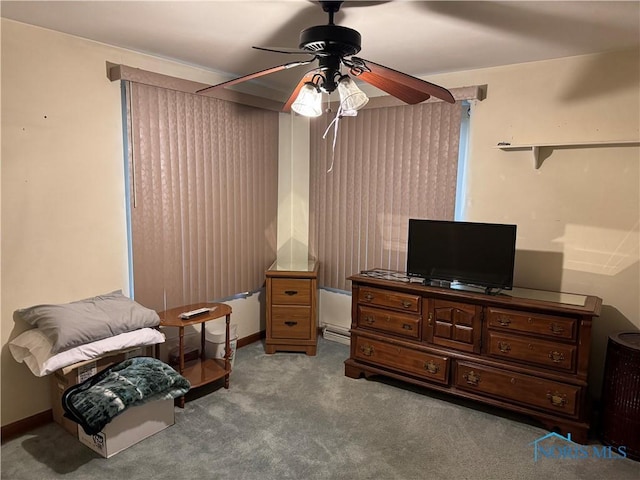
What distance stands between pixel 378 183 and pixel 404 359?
5.13 feet

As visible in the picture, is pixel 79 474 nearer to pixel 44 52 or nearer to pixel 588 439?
pixel 44 52

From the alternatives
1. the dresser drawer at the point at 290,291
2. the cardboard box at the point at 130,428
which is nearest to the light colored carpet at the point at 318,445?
the cardboard box at the point at 130,428

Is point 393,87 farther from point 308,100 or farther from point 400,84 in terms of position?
point 308,100

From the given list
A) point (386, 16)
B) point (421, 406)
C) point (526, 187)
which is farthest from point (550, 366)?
point (386, 16)

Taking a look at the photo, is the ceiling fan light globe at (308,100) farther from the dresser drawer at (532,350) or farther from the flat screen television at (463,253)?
the dresser drawer at (532,350)

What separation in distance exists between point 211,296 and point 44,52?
2.08 m

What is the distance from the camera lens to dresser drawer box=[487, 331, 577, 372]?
2.66m

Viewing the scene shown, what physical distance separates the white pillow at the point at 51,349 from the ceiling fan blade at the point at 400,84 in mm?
2032

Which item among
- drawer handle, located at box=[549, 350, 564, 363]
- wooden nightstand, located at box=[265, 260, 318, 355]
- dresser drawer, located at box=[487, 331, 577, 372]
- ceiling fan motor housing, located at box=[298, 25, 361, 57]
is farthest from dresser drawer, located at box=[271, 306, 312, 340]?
ceiling fan motor housing, located at box=[298, 25, 361, 57]

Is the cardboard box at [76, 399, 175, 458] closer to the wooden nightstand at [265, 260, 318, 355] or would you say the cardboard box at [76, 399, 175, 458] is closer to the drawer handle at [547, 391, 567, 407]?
the wooden nightstand at [265, 260, 318, 355]

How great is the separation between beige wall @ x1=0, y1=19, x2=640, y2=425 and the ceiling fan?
129cm

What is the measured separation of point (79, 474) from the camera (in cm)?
223

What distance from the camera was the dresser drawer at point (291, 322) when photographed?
3818 millimetres

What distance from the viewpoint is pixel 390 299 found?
326 cm
